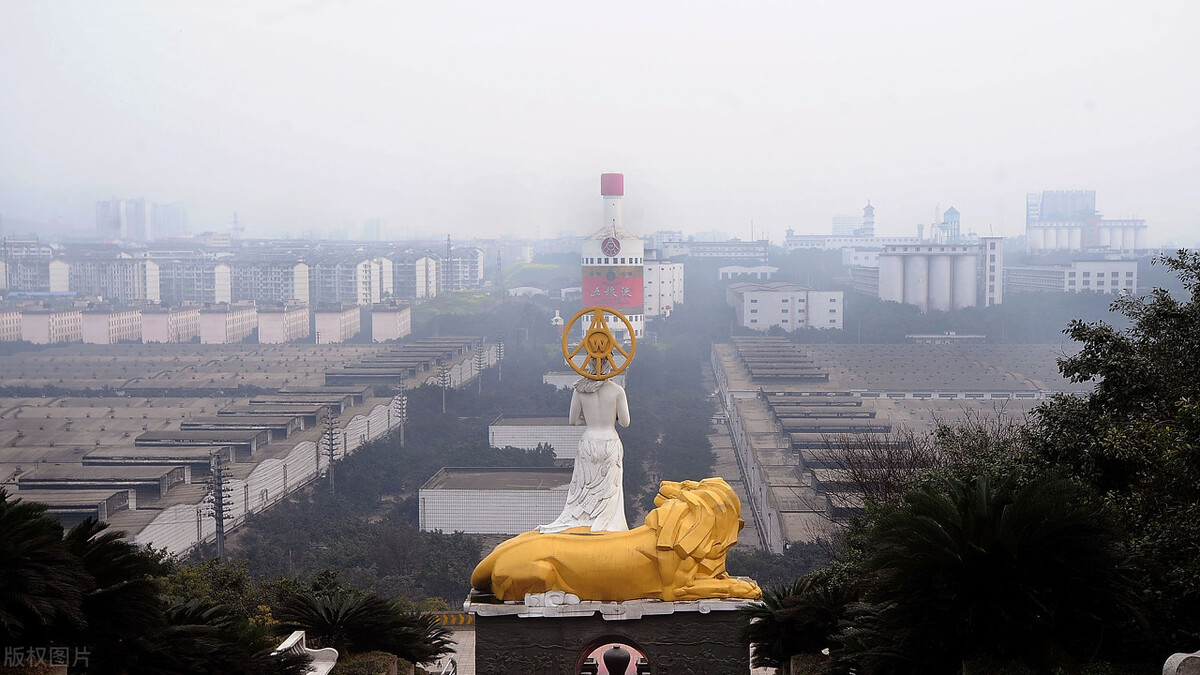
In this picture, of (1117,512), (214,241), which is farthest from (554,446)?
(214,241)

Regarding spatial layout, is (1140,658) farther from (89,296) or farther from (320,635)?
(89,296)

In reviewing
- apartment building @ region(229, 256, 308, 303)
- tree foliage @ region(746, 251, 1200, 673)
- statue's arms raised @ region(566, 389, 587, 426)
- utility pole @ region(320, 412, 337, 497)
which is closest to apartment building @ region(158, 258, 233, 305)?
apartment building @ region(229, 256, 308, 303)

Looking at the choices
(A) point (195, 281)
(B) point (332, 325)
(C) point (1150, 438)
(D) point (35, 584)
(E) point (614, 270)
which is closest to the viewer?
(D) point (35, 584)

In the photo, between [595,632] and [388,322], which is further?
[388,322]

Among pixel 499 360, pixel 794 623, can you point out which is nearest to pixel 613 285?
pixel 499 360

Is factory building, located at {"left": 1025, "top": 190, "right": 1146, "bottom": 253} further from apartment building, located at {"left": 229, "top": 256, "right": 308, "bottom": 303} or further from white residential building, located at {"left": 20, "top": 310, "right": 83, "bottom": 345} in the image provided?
white residential building, located at {"left": 20, "top": 310, "right": 83, "bottom": 345}

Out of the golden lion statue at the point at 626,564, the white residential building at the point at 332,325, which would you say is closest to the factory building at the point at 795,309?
the white residential building at the point at 332,325

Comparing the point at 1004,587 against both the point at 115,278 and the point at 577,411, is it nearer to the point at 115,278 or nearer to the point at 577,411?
the point at 577,411

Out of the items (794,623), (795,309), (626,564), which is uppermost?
(626,564)
